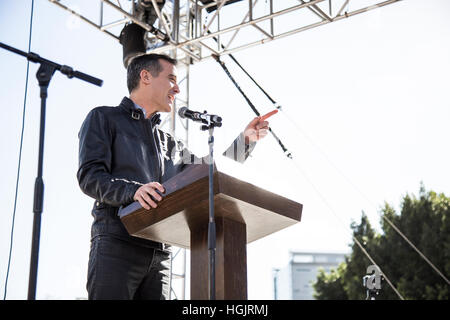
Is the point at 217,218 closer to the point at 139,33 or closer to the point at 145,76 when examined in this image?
the point at 145,76

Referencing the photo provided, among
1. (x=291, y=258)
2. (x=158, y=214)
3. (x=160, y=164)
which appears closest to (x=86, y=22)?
(x=160, y=164)

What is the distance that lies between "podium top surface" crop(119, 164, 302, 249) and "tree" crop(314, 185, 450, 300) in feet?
45.2

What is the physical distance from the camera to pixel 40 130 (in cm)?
200

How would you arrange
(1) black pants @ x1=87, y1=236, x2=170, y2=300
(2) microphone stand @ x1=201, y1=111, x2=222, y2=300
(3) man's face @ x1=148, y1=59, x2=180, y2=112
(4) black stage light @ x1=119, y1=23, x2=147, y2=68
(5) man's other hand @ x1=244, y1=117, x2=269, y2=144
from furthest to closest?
(4) black stage light @ x1=119, y1=23, x2=147, y2=68 < (3) man's face @ x1=148, y1=59, x2=180, y2=112 < (5) man's other hand @ x1=244, y1=117, x2=269, y2=144 < (1) black pants @ x1=87, y1=236, x2=170, y2=300 < (2) microphone stand @ x1=201, y1=111, x2=222, y2=300

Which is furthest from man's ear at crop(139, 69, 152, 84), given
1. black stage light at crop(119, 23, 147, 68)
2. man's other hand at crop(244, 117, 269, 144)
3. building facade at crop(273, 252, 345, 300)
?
building facade at crop(273, 252, 345, 300)

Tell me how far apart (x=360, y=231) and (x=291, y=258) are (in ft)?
69.8

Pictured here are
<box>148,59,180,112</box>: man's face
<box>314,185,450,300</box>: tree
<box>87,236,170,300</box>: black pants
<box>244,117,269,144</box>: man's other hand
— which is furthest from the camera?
<box>314,185,450,300</box>: tree

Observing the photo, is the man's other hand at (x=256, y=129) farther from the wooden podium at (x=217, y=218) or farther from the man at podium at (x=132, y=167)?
the wooden podium at (x=217, y=218)

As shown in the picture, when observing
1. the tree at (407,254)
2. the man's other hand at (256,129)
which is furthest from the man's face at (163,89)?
the tree at (407,254)

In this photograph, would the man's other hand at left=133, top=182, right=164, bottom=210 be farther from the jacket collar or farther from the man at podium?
the jacket collar

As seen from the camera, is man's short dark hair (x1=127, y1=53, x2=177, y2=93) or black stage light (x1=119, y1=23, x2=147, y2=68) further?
black stage light (x1=119, y1=23, x2=147, y2=68)

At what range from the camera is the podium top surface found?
6.19ft

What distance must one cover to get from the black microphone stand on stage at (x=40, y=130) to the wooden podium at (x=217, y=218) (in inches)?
12.7
